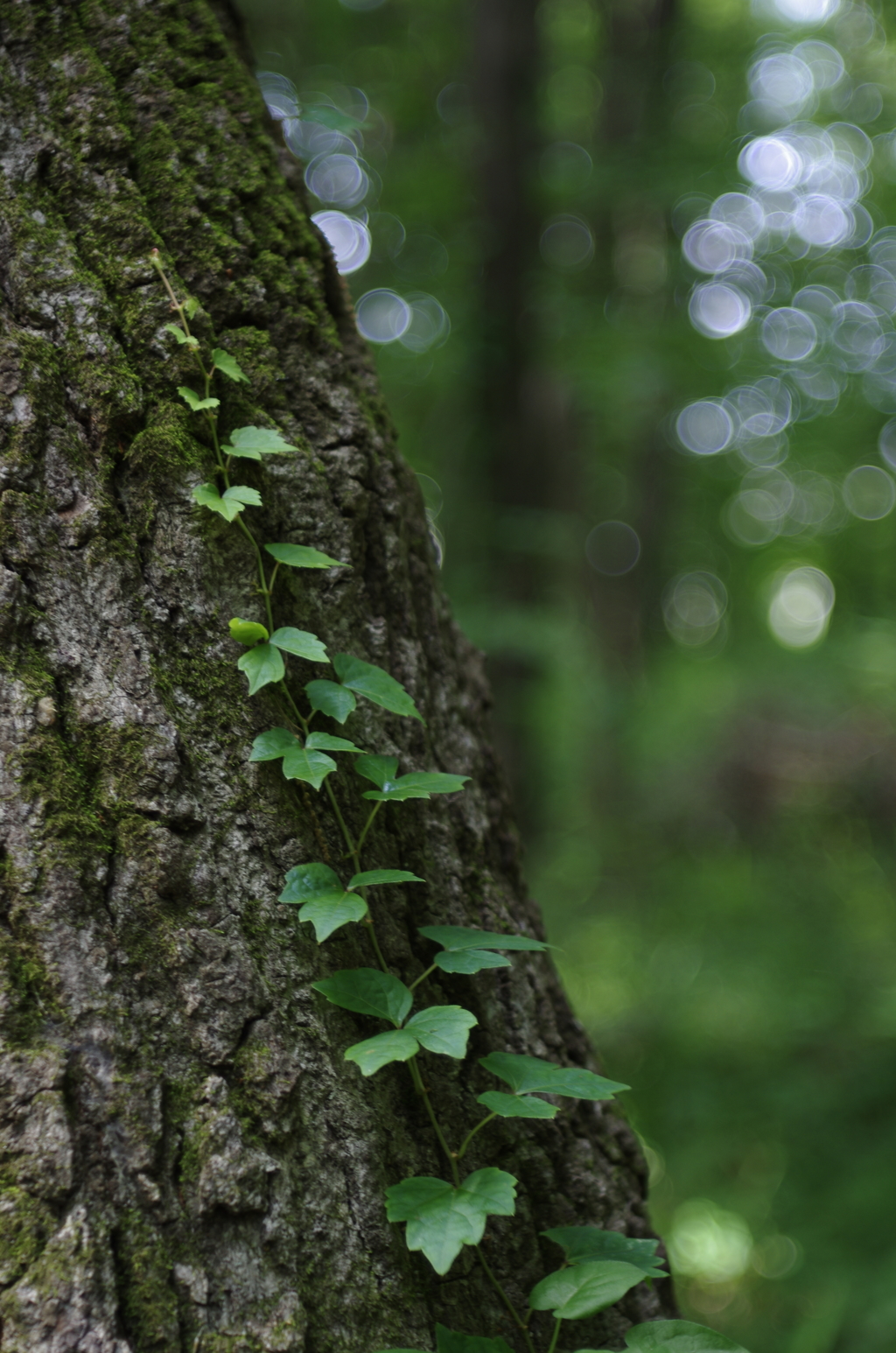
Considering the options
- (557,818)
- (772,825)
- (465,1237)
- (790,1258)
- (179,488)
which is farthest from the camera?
(557,818)

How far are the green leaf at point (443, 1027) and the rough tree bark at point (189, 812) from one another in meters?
0.12

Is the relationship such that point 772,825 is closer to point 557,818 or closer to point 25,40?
point 557,818

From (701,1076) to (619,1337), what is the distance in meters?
4.12

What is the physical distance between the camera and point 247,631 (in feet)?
3.62

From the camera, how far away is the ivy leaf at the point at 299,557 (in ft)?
3.86

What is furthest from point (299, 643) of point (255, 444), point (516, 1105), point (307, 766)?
point (516, 1105)

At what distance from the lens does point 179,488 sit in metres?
1.16

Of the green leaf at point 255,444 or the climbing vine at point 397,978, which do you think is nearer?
the climbing vine at point 397,978

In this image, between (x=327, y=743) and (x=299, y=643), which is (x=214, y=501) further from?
(x=327, y=743)

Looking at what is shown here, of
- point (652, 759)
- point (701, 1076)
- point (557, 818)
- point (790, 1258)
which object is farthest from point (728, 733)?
point (790, 1258)

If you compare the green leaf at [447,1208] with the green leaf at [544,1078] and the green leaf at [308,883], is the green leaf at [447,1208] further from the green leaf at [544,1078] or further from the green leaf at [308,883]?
the green leaf at [308,883]

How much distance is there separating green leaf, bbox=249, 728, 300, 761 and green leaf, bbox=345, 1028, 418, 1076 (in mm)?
361

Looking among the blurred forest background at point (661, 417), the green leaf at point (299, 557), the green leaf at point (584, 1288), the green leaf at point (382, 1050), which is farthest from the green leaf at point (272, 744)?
the blurred forest background at point (661, 417)

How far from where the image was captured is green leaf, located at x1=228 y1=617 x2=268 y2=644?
110 cm
